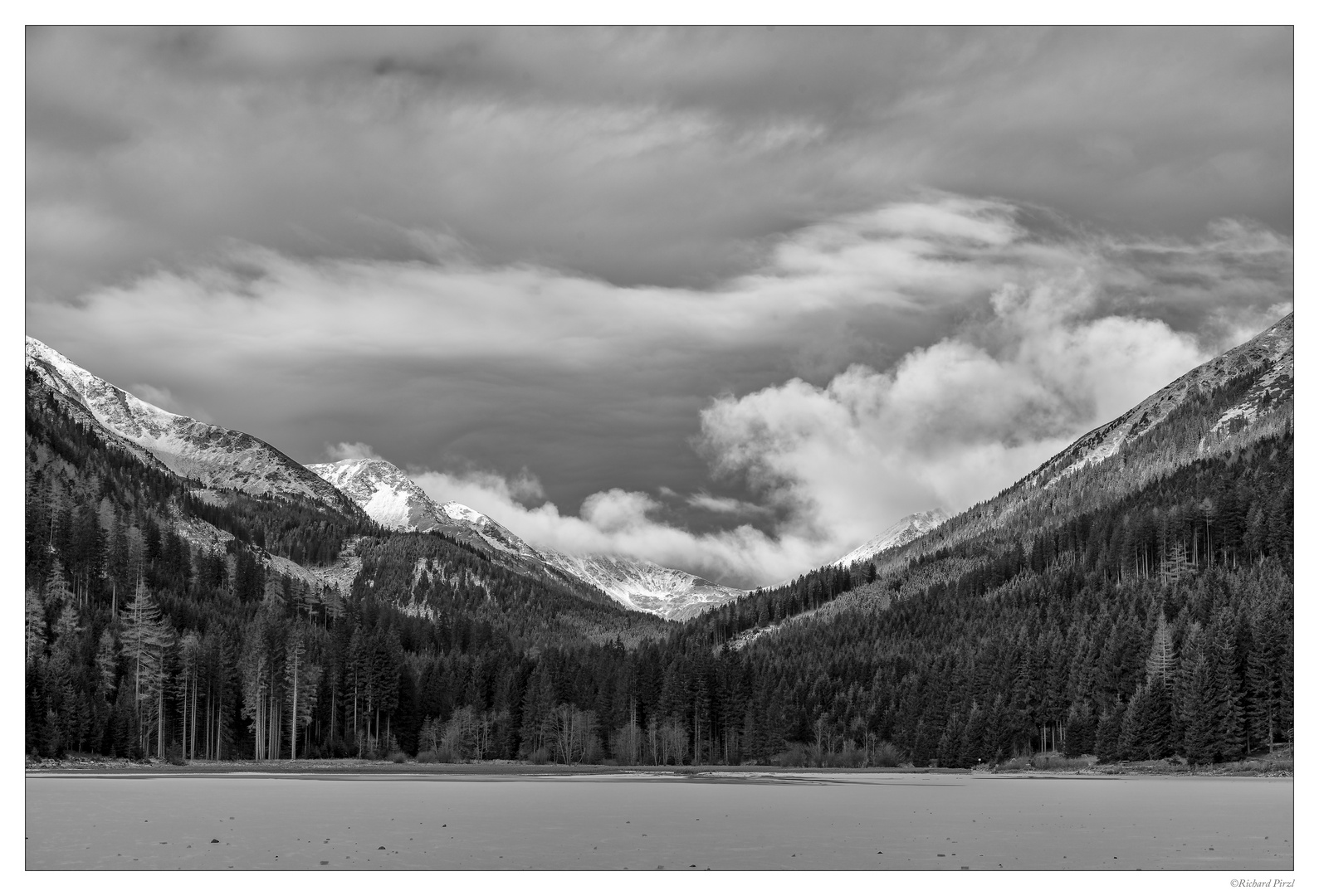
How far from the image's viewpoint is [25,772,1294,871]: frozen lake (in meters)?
32.9

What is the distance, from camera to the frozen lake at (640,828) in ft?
108

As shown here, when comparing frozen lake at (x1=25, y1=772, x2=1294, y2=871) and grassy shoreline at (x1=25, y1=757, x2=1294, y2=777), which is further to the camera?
grassy shoreline at (x1=25, y1=757, x2=1294, y2=777)

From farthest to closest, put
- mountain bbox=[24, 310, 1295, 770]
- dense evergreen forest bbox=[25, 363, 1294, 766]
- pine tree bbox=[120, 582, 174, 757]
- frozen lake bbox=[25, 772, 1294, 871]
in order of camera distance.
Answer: pine tree bbox=[120, 582, 174, 757] → dense evergreen forest bbox=[25, 363, 1294, 766] → mountain bbox=[24, 310, 1295, 770] → frozen lake bbox=[25, 772, 1294, 871]

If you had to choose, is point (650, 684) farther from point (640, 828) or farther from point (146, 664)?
point (640, 828)

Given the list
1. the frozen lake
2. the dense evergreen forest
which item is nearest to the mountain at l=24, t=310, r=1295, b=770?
the dense evergreen forest

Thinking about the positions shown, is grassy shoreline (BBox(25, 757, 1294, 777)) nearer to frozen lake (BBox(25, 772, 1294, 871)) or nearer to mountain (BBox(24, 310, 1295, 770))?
mountain (BBox(24, 310, 1295, 770))

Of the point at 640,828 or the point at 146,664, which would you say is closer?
the point at 640,828

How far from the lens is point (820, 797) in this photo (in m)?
63.7

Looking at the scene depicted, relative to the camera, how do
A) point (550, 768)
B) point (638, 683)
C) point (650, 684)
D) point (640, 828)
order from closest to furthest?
point (640, 828)
point (550, 768)
point (638, 683)
point (650, 684)

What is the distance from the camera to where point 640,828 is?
42.4 m

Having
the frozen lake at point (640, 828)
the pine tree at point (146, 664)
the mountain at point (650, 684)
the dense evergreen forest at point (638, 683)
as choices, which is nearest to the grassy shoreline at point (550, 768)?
the mountain at point (650, 684)

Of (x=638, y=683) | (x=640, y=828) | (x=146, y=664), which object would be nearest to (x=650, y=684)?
(x=638, y=683)
